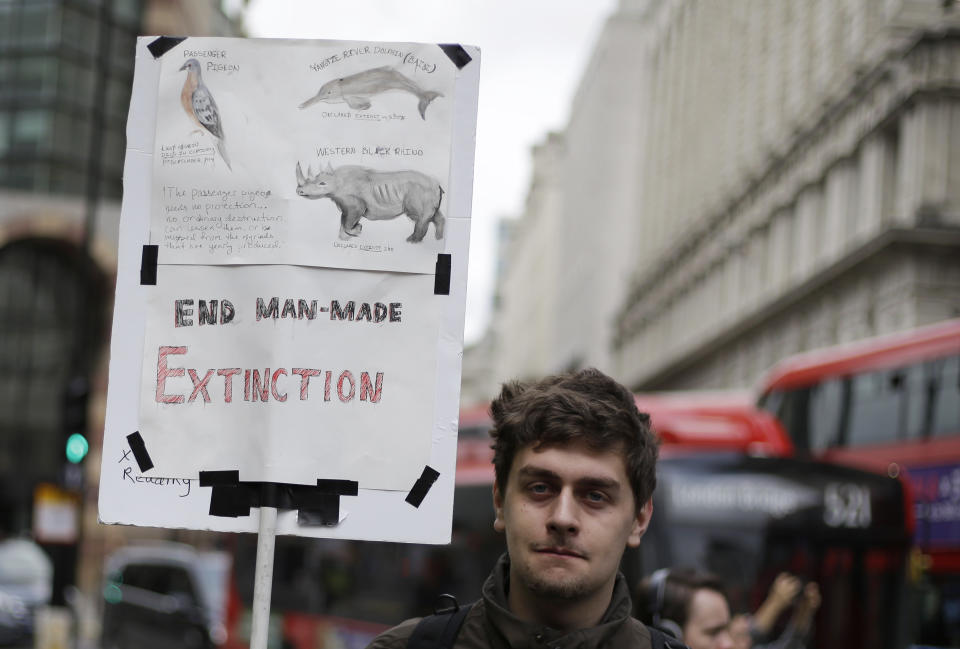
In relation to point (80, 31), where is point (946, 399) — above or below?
below

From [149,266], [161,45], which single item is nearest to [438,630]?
[149,266]

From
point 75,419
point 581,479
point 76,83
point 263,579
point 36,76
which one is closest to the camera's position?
point 581,479

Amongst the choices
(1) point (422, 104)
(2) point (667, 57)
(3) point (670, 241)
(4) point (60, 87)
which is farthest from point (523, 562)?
(2) point (667, 57)

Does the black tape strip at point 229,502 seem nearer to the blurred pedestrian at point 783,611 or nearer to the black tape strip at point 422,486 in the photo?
the black tape strip at point 422,486

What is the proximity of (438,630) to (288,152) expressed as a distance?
1.32 metres

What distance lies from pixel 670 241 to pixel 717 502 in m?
46.1

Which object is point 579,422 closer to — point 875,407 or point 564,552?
point 564,552

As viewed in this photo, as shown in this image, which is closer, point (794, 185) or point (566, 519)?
point (566, 519)

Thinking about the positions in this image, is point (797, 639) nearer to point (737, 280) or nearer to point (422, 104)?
point (422, 104)

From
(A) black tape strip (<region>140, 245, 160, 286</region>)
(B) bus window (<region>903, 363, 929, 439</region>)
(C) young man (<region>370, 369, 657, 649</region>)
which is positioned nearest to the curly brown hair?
(C) young man (<region>370, 369, 657, 649</region>)

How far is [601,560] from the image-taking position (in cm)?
295

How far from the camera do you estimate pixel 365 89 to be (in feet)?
12.5

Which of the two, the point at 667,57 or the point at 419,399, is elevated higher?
the point at 667,57

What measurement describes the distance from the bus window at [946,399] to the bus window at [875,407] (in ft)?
1.84
